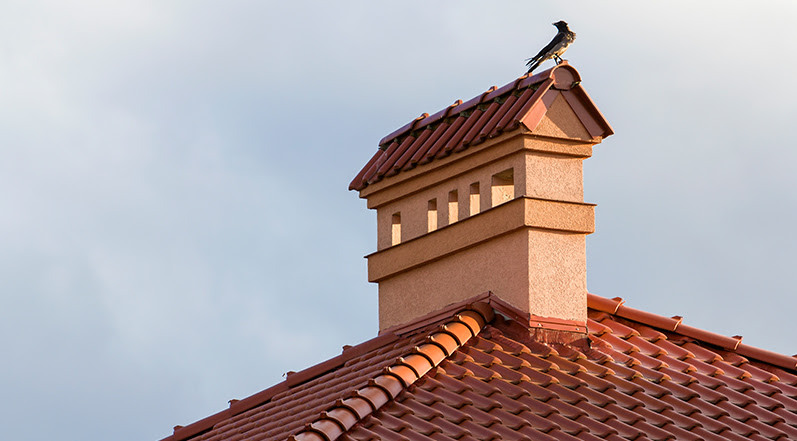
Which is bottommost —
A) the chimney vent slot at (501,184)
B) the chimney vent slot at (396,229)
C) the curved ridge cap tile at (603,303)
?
the curved ridge cap tile at (603,303)

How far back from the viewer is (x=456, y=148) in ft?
43.7

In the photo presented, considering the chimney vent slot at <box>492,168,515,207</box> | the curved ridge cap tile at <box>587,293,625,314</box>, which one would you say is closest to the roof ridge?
the curved ridge cap tile at <box>587,293,625,314</box>

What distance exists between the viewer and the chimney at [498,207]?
1255 cm

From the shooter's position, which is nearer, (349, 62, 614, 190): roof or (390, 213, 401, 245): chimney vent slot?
(349, 62, 614, 190): roof

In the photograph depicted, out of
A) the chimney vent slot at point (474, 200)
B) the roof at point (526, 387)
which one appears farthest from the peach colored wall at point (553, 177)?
the roof at point (526, 387)

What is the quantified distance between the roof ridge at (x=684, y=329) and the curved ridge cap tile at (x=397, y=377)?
4.92 feet

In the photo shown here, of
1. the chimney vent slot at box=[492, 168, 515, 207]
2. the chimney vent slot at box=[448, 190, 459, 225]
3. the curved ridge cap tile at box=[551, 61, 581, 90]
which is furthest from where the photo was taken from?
the chimney vent slot at box=[448, 190, 459, 225]

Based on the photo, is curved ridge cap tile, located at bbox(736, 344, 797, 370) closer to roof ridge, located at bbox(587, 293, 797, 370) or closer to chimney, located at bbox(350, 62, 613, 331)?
roof ridge, located at bbox(587, 293, 797, 370)

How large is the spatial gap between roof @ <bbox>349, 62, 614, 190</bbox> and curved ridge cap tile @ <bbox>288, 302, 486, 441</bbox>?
66.7 inches

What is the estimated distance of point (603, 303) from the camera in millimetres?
13516

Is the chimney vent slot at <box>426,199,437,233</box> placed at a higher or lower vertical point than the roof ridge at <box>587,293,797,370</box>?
higher

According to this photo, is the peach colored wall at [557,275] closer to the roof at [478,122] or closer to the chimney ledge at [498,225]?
the chimney ledge at [498,225]

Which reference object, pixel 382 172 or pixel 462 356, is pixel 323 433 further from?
pixel 382 172

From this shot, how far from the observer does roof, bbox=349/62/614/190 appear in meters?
12.9
